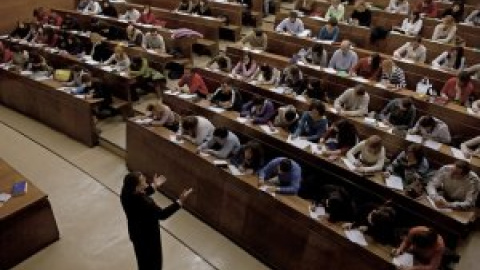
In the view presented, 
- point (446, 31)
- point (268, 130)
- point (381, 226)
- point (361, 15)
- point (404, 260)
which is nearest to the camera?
point (404, 260)

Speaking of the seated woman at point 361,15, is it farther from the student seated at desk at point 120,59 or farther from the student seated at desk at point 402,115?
the student seated at desk at point 120,59

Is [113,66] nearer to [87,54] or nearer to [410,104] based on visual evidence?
[87,54]

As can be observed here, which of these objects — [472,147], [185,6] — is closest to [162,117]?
[472,147]

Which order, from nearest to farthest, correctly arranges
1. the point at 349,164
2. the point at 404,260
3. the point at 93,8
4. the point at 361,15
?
the point at 404,260, the point at 349,164, the point at 361,15, the point at 93,8

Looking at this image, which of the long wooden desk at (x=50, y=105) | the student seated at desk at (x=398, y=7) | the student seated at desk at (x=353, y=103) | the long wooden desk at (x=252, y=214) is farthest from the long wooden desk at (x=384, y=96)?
the student seated at desk at (x=398, y=7)

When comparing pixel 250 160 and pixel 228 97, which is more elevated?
pixel 228 97

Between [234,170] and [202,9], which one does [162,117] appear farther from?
[202,9]

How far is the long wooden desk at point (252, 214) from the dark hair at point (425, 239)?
0.82 feet

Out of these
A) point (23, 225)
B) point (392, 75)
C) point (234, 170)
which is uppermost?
point (392, 75)

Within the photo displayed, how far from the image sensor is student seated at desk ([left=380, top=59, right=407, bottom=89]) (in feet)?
18.6

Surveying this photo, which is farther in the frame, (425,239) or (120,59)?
(120,59)

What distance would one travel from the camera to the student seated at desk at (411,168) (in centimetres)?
397

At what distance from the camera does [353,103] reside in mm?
5305

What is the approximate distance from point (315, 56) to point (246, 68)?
3.59 ft
